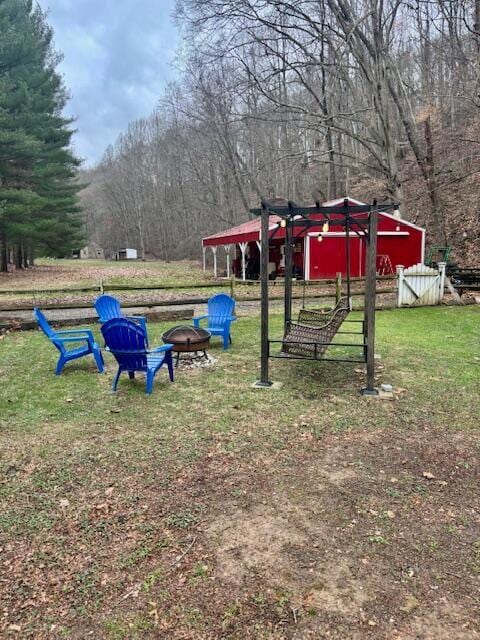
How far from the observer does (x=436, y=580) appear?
2.12m

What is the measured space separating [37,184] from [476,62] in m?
20.3

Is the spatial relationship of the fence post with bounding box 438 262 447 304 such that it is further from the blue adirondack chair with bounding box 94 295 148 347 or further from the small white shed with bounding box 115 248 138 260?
the small white shed with bounding box 115 248 138 260

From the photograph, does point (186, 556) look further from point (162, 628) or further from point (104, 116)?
point (104, 116)

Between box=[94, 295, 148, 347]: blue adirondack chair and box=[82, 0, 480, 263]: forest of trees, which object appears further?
box=[82, 0, 480, 263]: forest of trees

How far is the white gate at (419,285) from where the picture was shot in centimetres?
1148

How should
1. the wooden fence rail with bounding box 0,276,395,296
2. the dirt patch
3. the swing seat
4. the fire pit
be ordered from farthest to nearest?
the wooden fence rail with bounding box 0,276,395,296, the fire pit, the swing seat, the dirt patch

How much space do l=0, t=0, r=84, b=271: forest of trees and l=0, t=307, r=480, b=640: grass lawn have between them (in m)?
17.1

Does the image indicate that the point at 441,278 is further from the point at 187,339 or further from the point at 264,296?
the point at 187,339

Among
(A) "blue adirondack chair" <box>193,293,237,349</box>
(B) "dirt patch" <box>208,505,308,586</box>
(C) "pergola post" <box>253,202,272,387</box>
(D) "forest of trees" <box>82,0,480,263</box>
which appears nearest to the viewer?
(B) "dirt patch" <box>208,505,308,586</box>

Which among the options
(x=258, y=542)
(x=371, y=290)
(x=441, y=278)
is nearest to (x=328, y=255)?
(x=441, y=278)

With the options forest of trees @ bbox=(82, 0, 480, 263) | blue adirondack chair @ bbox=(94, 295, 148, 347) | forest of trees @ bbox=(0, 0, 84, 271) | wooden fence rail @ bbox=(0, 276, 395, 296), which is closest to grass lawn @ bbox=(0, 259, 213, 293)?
forest of trees @ bbox=(0, 0, 84, 271)

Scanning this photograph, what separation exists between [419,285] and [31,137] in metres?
17.9

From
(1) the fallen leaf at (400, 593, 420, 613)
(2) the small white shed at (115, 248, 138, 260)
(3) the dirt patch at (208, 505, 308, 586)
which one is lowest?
(1) the fallen leaf at (400, 593, 420, 613)

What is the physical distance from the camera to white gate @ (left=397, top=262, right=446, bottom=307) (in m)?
11.5
